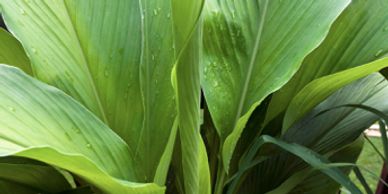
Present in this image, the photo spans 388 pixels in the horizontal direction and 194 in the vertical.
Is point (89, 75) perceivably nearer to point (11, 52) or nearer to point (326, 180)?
point (11, 52)

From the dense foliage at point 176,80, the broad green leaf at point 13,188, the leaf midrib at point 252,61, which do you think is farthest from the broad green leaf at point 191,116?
Answer: the broad green leaf at point 13,188

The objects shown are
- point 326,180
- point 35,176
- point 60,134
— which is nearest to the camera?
point 60,134

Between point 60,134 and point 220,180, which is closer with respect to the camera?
point 60,134

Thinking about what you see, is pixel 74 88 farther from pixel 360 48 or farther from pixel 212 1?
pixel 360 48

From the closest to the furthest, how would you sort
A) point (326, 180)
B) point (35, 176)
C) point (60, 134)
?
point (60, 134) → point (35, 176) → point (326, 180)

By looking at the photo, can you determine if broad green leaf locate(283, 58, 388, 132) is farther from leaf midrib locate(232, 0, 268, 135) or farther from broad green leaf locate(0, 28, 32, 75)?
broad green leaf locate(0, 28, 32, 75)

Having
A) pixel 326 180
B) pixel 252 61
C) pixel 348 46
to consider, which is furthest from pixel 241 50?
pixel 326 180

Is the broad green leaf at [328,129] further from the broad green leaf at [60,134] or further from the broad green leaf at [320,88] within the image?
the broad green leaf at [60,134]
